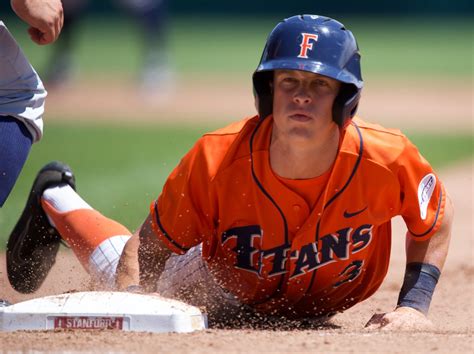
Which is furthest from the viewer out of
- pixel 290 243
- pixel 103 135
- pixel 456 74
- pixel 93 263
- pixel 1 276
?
pixel 456 74

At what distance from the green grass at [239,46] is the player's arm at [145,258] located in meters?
14.7

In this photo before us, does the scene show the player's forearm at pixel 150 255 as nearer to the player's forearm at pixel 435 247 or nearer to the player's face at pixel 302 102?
the player's face at pixel 302 102

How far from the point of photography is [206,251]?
389cm

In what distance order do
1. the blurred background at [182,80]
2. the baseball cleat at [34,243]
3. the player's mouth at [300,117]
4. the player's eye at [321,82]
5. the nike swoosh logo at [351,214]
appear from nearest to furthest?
the player's mouth at [300,117], the player's eye at [321,82], the nike swoosh logo at [351,214], the baseball cleat at [34,243], the blurred background at [182,80]

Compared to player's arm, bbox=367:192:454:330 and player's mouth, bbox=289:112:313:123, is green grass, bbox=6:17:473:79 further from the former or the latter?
player's mouth, bbox=289:112:313:123

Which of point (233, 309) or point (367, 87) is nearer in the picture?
point (233, 309)

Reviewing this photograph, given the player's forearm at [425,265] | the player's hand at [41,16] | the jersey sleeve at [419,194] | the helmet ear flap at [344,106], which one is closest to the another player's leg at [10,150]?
the player's hand at [41,16]

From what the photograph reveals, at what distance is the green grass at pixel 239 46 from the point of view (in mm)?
20047

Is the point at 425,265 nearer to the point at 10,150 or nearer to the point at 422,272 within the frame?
the point at 422,272

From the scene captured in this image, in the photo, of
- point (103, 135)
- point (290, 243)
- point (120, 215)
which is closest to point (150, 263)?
point (290, 243)

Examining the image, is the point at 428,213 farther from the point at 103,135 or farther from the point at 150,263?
the point at 103,135

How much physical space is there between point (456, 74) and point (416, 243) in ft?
51.0

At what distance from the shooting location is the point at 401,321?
353 centimetres

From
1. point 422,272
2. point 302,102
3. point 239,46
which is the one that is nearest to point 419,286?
point 422,272
